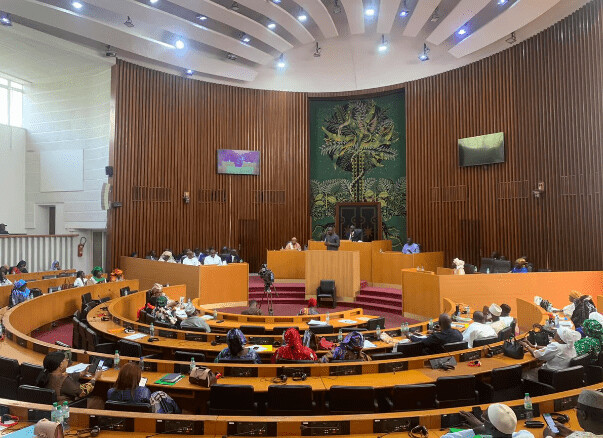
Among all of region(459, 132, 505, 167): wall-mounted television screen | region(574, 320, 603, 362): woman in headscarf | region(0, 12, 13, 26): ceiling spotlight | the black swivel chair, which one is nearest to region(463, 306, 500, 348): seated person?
region(574, 320, 603, 362): woman in headscarf

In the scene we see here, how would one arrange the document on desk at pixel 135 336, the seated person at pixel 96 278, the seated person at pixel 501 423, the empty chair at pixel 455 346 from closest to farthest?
the seated person at pixel 501 423 < the empty chair at pixel 455 346 < the document on desk at pixel 135 336 < the seated person at pixel 96 278

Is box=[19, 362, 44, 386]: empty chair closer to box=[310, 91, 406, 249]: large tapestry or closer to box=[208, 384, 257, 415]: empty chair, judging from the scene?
box=[208, 384, 257, 415]: empty chair

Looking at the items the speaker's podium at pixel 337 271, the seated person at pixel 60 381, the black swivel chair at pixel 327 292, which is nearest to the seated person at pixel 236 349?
the seated person at pixel 60 381

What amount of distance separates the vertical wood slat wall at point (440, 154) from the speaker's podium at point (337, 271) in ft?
15.1

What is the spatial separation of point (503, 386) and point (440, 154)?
11.5 m

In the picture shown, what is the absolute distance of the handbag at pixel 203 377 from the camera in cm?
408

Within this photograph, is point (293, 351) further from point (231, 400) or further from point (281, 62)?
point (281, 62)

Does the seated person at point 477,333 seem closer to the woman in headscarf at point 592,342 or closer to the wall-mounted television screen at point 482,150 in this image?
the woman in headscarf at point 592,342

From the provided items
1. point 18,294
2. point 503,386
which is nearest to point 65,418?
point 503,386

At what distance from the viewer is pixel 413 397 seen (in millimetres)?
3941

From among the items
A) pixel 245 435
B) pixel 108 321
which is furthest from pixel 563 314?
pixel 108 321

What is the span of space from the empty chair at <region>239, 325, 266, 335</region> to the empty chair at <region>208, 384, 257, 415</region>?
2.57m

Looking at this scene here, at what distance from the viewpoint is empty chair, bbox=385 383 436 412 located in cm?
390

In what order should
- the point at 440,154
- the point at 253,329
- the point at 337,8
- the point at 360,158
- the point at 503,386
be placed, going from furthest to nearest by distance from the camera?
the point at 360,158, the point at 440,154, the point at 337,8, the point at 253,329, the point at 503,386
